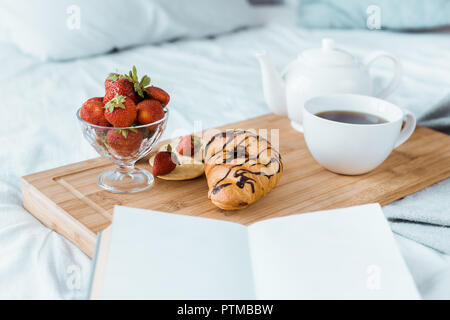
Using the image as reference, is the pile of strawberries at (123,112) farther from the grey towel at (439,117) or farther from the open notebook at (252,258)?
the grey towel at (439,117)

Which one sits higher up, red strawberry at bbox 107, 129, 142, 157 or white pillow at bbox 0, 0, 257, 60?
red strawberry at bbox 107, 129, 142, 157

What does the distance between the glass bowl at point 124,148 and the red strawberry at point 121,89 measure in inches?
1.7

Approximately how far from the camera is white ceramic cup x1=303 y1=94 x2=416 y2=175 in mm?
725

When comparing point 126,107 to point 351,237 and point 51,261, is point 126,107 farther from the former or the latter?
point 351,237

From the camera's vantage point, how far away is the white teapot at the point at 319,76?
0.89m

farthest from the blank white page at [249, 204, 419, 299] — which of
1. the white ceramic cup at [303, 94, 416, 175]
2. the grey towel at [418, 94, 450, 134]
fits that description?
the grey towel at [418, 94, 450, 134]

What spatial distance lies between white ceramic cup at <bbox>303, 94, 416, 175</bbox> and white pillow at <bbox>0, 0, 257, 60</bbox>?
0.79m

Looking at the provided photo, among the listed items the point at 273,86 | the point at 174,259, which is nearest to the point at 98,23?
the point at 273,86

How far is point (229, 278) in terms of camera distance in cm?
50

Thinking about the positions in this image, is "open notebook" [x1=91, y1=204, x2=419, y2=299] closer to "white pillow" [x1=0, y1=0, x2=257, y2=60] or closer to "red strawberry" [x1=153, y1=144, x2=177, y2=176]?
"red strawberry" [x1=153, y1=144, x2=177, y2=176]

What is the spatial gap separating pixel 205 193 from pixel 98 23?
0.87 metres

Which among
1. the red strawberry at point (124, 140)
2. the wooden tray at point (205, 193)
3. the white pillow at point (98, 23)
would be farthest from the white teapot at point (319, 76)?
the white pillow at point (98, 23)

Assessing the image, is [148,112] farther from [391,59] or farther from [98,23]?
[98,23]
